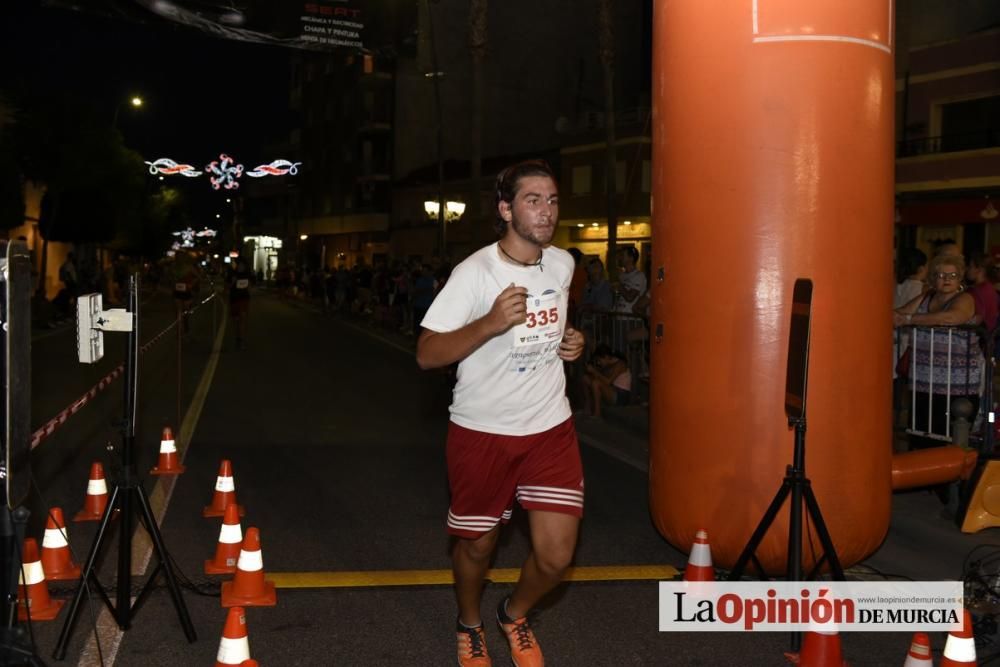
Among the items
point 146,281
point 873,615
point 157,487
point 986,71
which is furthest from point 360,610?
point 146,281

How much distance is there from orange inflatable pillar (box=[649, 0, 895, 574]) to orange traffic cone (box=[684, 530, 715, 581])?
47cm

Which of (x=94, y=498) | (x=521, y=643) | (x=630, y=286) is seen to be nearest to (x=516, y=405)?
(x=521, y=643)

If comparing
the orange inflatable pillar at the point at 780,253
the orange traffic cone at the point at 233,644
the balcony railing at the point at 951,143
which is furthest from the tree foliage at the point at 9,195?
the orange traffic cone at the point at 233,644

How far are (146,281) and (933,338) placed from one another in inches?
2302

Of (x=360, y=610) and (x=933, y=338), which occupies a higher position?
A: (x=933, y=338)

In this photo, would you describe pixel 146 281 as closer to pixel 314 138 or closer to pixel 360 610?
pixel 314 138

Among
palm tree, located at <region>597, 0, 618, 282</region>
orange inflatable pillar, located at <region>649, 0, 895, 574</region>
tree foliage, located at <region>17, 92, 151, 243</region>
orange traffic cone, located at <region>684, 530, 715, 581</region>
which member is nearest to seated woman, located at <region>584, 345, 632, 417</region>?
orange inflatable pillar, located at <region>649, 0, 895, 574</region>

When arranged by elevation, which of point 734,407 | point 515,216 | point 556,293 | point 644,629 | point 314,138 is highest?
point 314,138

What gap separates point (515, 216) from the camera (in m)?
4.32

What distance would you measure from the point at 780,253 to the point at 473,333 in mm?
2252

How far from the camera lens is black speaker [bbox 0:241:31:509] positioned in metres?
2.97

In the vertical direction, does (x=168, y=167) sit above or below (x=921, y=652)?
above

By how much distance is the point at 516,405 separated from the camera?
436 centimetres

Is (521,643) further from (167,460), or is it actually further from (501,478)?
(167,460)
